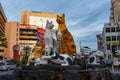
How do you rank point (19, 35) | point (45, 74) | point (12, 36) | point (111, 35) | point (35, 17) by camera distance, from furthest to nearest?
point (35, 17) < point (19, 35) < point (12, 36) < point (111, 35) < point (45, 74)

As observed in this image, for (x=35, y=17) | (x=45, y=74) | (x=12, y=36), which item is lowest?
(x=45, y=74)

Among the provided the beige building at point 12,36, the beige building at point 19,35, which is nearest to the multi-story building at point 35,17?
the beige building at point 19,35

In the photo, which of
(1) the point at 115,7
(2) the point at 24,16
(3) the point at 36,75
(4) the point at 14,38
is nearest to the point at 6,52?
(4) the point at 14,38

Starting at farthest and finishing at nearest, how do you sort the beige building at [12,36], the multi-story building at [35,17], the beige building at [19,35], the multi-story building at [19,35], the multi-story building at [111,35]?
1. the multi-story building at [35,17]
2. the multi-story building at [19,35]
3. the beige building at [19,35]
4. the beige building at [12,36]
5. the multi-story building at [111,35]

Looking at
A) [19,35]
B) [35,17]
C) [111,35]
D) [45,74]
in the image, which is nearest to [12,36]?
[19,35]

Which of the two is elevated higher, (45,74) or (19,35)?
(19,35)

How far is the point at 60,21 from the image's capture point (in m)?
19.8

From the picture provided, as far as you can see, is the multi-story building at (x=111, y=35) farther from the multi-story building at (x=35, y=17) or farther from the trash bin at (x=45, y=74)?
the multi-story building at (x=35, y=17)

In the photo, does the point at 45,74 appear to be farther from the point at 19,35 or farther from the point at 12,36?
the point at 19,35

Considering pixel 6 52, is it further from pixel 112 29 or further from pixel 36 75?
pixel 36 75

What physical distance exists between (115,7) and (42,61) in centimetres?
7321

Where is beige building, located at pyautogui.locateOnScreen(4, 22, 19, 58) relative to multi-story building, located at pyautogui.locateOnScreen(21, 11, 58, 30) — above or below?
below

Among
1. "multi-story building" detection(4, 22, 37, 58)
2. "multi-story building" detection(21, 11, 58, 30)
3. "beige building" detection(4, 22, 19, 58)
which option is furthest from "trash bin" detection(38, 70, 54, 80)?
"multi-story building" detection(21, 11, 58, 30)

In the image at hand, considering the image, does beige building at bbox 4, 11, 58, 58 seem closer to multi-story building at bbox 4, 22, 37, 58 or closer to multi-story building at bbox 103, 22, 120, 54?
multi-story building at bbox 4, 22, 37, 58
